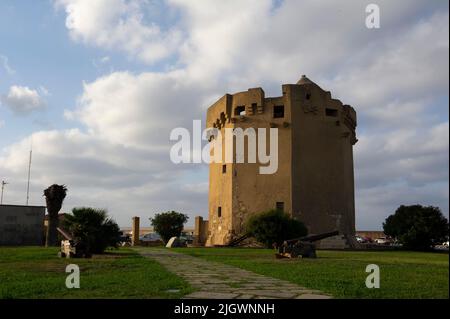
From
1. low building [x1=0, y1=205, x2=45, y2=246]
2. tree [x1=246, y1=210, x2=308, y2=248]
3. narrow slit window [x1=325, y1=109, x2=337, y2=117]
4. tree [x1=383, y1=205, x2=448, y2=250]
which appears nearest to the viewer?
tree [x1=246, y1=210, x2=308, y2=248]

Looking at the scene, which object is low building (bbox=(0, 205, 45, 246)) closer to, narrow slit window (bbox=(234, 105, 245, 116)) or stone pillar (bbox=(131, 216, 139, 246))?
stone pillar (bbox=(131, 216, 139, 246))

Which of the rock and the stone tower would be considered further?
the stone tower

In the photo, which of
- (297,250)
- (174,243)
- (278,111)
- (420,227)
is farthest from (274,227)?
(420,227)

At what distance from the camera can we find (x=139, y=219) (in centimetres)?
3534

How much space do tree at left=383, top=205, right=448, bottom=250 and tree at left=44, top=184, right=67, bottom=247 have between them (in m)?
21.1

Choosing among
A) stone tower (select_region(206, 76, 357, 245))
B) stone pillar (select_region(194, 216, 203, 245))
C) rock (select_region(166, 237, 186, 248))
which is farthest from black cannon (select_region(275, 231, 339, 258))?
stone pillar (select_region(194, 216, 203, 245))

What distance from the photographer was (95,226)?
53.5 feet

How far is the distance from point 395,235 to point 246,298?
1130 inches

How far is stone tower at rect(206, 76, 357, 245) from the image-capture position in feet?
98.5

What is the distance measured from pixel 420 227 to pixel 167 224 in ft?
59.3

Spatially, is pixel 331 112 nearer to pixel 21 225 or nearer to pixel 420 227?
pixel 420 227
